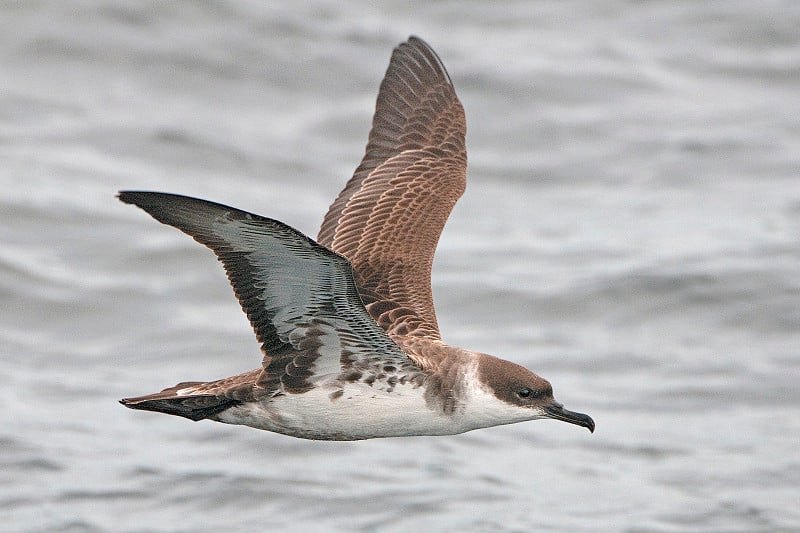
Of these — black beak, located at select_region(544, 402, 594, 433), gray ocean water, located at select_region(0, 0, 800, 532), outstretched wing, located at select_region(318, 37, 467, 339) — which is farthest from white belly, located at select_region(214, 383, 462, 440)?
gray ocean water, located at select_region(0, 0, 800, 532)

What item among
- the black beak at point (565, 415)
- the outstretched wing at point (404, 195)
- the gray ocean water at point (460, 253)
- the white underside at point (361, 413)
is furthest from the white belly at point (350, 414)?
the gray ocean water at point (460, 253)

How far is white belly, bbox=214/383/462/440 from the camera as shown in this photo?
741 cm

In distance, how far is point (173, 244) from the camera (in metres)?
15.0

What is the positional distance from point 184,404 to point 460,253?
8143 mm

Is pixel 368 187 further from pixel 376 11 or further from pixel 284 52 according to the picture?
pixel 376 11

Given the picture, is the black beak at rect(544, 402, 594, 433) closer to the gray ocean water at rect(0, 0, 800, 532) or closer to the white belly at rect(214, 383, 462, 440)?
the white belly at rect(214, 383, 462, 440)

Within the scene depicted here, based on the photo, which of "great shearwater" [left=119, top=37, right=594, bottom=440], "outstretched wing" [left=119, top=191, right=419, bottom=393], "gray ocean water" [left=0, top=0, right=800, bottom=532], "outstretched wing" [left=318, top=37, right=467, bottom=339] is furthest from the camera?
"gray ocean water" [left=0, top=0, right=800, bottom=532]

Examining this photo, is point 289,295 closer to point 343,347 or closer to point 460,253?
point 343,347

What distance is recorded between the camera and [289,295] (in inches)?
280

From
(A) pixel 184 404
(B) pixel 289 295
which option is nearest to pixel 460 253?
(A) pixel 184 404

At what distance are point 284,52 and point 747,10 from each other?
245 inches

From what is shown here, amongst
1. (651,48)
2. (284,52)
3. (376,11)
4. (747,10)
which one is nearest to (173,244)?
(284,52)

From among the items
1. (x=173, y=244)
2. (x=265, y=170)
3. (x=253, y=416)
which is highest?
(x=265, y=170)

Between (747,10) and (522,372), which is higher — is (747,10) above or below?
above
